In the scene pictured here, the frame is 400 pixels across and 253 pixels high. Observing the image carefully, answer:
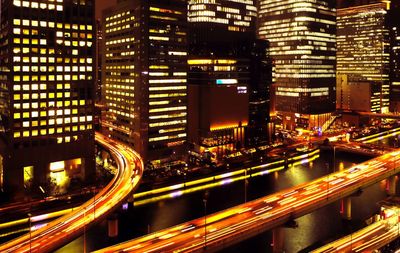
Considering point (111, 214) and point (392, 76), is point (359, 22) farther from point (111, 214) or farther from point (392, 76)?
point (111, 214)

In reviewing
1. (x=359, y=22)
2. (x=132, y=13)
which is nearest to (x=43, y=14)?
(x=132, y=13)

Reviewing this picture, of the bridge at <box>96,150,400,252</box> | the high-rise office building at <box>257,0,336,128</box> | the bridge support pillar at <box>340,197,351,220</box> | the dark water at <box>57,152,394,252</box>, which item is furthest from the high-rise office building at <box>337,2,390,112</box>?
the bridge at <box>96,150,400,252</box>

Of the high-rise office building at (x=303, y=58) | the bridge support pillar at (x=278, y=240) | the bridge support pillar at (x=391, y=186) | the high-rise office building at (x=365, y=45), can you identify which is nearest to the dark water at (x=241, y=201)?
the bridge support pillar at (x=391, y=186)

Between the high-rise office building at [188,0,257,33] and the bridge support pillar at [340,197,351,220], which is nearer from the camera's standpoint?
the bridge support pillar at [340,197,351,220]

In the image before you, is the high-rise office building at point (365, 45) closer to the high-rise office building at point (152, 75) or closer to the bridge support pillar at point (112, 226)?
the high-rise office building at point (152, 75)

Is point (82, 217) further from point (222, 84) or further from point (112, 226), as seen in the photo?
point (222, 84)

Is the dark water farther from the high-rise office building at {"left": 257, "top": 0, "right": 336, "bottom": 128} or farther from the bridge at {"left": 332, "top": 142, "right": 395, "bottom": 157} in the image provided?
the high-rise office building at {"left": 257, "top": 0, "right": 336, "bottom": 128}

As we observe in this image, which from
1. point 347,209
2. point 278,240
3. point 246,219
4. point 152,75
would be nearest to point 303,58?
point 152,75
